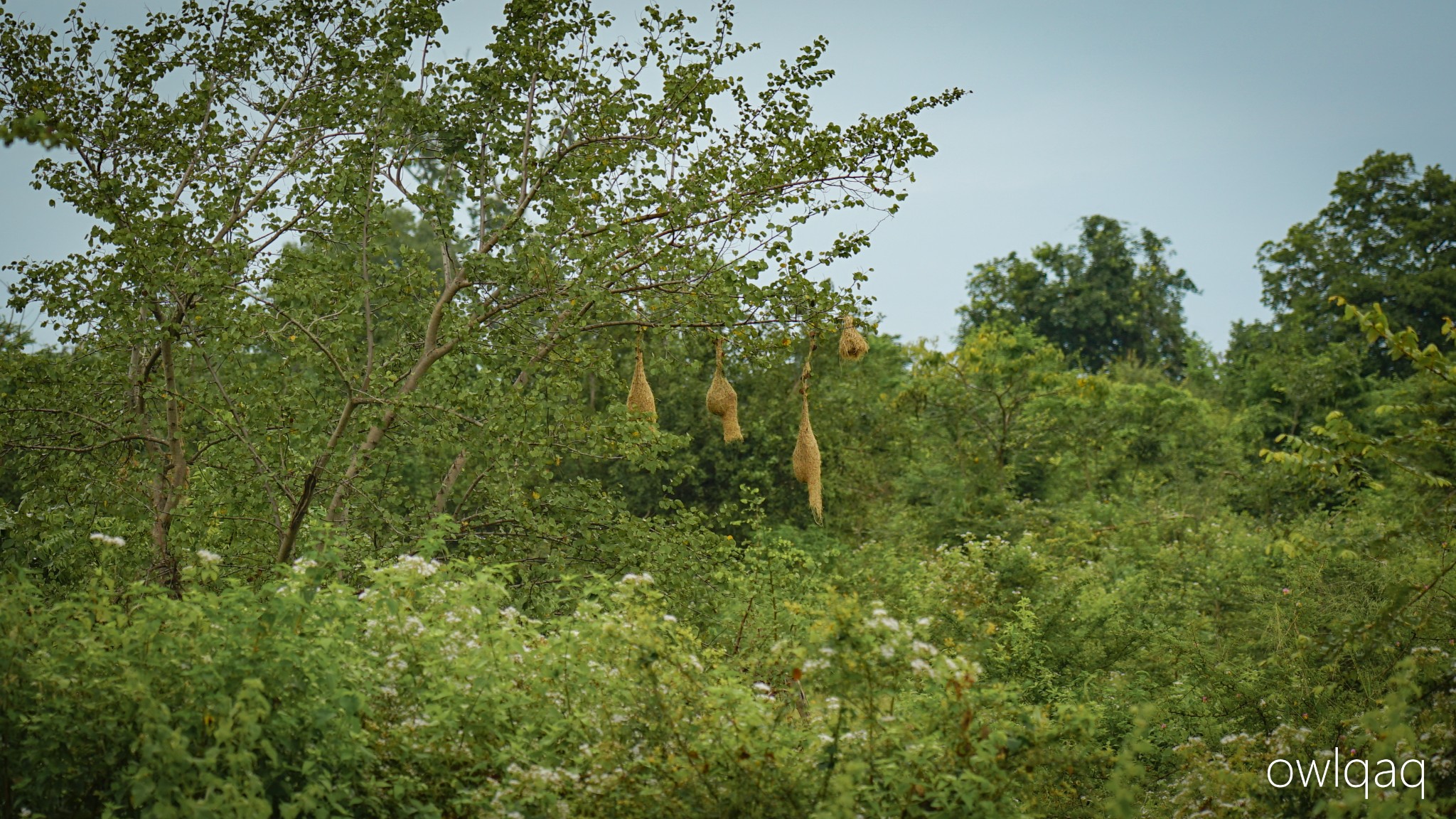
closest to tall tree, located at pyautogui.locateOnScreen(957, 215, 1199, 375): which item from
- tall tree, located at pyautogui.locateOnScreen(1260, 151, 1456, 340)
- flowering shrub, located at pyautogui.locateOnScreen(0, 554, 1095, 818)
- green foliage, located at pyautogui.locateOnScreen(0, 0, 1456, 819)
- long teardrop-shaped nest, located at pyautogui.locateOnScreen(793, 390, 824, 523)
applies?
tall tree, located at pyautogui.locateOnScreen(1260, 151, 1456, 340)

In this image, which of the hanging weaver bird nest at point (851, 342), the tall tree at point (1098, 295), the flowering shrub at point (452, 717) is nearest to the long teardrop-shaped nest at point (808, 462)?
the hanging weaver bird nest at point (851, 342)

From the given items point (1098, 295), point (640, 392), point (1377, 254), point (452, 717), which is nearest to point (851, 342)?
point (640, 392)

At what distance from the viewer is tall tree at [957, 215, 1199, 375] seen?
4169cm

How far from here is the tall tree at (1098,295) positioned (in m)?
41.7

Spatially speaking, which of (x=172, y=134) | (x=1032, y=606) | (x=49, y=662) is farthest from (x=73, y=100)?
(x=1032, y=606)

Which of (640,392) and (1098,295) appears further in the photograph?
(1098,295)

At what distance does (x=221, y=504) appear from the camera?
8062 mm

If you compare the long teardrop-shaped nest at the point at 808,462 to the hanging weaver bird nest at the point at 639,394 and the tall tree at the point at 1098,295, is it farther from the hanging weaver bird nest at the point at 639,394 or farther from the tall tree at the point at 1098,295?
the tall tree at the point at 1098,295

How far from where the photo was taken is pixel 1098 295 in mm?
41156

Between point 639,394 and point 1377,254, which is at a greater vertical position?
point 1377,254

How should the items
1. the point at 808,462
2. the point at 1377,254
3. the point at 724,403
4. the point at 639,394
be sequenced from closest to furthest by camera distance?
the point at 639,394 → the point at 724,403 → the point at 808,462 → the point at 1377,254

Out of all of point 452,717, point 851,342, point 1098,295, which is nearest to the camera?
point 452,717

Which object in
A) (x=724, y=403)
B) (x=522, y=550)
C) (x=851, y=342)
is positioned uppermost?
(x=851, y=342)

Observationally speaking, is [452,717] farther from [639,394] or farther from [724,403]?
[724,403]
